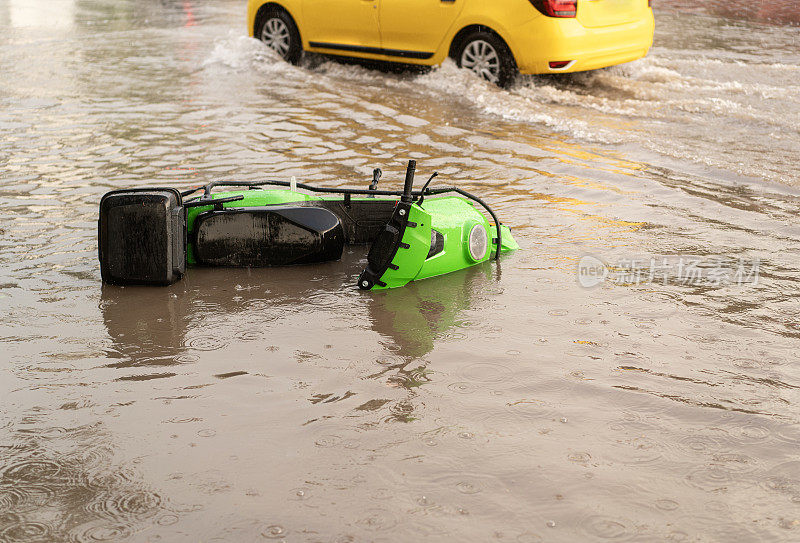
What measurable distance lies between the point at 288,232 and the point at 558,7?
5.04m

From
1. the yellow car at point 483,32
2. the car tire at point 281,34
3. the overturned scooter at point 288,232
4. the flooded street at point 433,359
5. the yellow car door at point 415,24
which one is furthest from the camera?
the car tire at point 281,34

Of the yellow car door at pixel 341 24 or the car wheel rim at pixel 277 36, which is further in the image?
the car wheel rim at pixel 277 36

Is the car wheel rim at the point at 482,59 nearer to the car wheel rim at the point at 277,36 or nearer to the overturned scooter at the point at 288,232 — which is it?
the car wheel rim at the point at 277,36

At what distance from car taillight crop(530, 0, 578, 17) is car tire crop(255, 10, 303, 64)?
10.8 feet

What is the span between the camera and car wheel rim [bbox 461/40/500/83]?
361 inches

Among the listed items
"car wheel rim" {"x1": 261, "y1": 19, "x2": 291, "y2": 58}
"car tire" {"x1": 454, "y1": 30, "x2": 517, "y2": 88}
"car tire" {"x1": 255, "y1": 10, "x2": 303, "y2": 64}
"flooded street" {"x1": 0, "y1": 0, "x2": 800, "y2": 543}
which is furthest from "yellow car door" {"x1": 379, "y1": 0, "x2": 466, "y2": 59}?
"flooded street" {"x1": 0, "y1": 0, "x2": 800, "y2": 543}

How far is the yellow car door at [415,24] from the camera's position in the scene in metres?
9.33

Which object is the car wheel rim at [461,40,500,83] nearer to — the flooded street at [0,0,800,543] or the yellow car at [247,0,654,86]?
the yellow car at [247,0,654,86]

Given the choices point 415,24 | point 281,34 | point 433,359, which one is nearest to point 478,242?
point 433,359

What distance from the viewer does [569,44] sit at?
8641 millimetres

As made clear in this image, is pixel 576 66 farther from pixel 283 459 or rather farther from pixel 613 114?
pixel 283 459

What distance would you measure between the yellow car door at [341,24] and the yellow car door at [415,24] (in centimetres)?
16

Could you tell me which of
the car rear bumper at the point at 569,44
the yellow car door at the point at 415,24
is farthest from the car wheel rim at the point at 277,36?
the car rear bumper at the point at 569,44

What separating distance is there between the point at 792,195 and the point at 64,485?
492 cm
